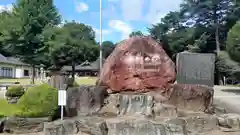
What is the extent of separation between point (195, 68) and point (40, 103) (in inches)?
324

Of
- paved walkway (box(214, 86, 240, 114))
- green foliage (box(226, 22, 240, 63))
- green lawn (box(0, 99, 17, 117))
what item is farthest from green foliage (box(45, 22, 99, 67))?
green lawn (box(0, 99, 17, 117))

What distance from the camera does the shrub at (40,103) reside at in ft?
30.5

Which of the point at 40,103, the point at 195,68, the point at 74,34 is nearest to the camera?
the point at 40,103

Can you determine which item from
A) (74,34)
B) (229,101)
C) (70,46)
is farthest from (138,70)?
(74,34)

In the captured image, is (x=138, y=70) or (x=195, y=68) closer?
(x=138, y=70)

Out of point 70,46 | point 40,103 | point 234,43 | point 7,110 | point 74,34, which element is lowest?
point 7,110

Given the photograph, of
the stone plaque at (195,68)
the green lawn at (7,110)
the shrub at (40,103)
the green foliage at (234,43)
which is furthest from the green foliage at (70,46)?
the shrub at (40,103)

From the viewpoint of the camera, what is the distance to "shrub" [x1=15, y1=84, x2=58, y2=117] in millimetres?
9297

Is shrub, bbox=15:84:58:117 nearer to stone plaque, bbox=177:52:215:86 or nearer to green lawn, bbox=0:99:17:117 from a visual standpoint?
green lawn, bbox=0:99:17:117

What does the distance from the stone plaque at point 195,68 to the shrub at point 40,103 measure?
23.5ft

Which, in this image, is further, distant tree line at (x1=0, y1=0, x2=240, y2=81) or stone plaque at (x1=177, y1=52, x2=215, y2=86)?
distant tree line at (x1=0, y1=0, x2=240, y2=81)

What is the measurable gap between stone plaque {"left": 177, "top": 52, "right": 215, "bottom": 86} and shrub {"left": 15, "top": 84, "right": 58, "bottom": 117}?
7161 millimetres

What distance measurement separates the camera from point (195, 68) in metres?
15.3

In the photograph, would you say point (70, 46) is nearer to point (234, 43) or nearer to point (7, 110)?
point (234, 43)
